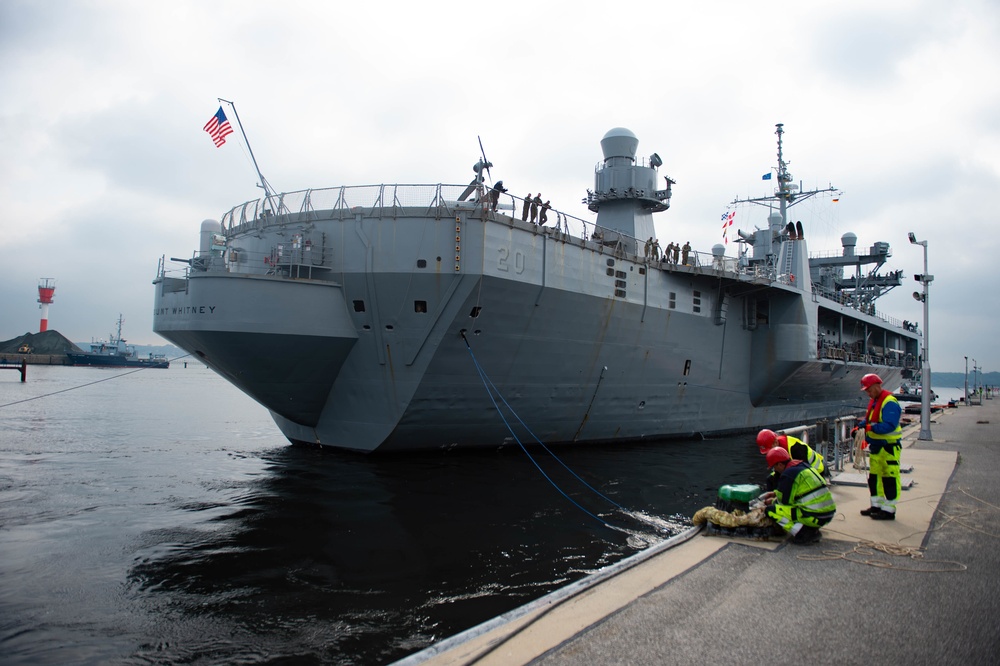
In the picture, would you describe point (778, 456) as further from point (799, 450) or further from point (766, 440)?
point (799, 450)

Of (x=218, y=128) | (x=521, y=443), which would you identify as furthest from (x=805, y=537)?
(x=218, y=128)

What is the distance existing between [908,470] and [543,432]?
26.0 ft

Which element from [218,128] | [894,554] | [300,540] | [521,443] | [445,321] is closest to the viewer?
[894,554]

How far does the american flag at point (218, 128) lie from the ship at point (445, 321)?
1.69 meters

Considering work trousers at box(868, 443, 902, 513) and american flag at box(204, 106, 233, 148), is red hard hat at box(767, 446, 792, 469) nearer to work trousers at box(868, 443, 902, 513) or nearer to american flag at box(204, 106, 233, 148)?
work trousers at box(868, 443, 902, 513)

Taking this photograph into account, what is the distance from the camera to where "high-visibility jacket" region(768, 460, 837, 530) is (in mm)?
5340

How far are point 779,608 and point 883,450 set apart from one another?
309cm

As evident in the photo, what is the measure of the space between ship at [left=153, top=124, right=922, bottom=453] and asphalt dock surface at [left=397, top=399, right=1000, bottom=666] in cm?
800

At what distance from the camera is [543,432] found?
1525cm

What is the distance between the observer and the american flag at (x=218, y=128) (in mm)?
14062

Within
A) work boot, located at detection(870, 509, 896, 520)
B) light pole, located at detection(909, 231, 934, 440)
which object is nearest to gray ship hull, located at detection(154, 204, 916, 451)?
light pole, located at detection(909, 231, 934, 440)

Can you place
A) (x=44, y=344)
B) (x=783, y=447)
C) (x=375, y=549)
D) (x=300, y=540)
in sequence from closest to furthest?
1. (x=783, y=447)
2. (x=375, y=549)
3. (x=300, y=540)
4. (x=44, y=344)

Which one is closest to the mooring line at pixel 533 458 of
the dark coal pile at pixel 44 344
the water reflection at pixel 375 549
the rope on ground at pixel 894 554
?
the water reflection at pixel 375 549

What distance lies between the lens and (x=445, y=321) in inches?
487
